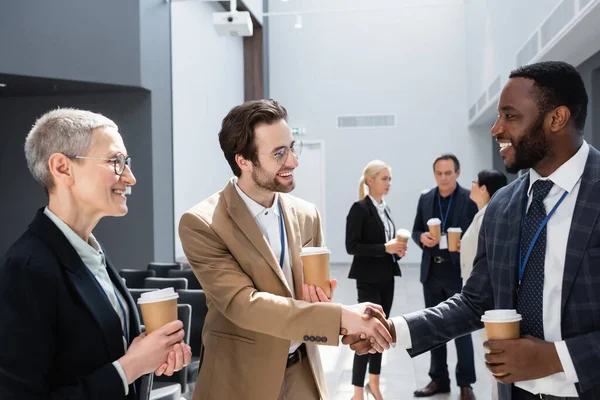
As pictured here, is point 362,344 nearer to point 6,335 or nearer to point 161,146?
point 6,335

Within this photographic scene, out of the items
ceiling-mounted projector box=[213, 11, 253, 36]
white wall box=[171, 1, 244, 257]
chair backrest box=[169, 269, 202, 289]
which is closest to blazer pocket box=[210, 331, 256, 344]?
chair backrest box=[169, 269, 202, 289]

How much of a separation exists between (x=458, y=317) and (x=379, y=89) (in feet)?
37.7

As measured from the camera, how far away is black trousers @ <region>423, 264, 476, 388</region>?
14.4 ft

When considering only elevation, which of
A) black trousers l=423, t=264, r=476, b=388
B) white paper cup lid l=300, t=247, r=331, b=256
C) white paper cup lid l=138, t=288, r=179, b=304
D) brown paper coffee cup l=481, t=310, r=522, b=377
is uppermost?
white paper cup lid l=300, t=247, r=331, b=256

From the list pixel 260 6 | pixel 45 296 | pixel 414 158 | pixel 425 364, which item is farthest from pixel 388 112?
pixel 45 296

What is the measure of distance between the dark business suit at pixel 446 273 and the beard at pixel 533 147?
9.07 ft

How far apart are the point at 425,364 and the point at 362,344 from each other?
376 cm

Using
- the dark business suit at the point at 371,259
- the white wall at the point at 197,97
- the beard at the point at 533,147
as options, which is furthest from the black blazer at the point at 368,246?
the white wall at the point at 197,97

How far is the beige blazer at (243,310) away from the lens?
174 cm

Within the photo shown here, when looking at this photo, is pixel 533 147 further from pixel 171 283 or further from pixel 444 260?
pixel 171 283

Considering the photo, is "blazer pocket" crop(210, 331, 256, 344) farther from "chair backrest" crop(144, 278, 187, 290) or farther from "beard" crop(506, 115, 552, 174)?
"chair backrest" crop(144, 278, 187, 290)

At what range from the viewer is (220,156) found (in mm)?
11070

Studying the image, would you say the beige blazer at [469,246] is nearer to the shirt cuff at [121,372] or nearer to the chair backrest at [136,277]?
the shirt cuff at [121,372]

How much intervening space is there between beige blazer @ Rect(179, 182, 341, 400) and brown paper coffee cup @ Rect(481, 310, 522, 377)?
46 cm
